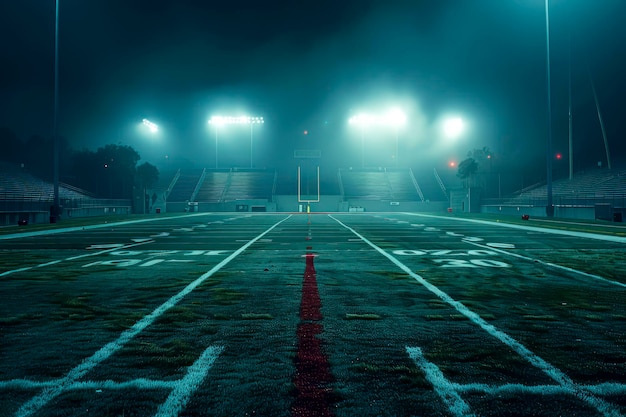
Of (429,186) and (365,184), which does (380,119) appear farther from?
(429,186)

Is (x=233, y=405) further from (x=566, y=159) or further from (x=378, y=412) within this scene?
(x=566, y=159)

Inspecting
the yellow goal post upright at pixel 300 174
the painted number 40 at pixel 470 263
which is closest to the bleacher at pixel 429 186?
the yellow goal post upright at pixel 300 174

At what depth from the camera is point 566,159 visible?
2157 inches

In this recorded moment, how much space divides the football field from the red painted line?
14mm

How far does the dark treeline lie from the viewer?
5747 cm

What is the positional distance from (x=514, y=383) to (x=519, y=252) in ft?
32.2

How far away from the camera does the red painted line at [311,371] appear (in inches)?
110

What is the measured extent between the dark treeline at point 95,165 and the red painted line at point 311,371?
54269 millimetres

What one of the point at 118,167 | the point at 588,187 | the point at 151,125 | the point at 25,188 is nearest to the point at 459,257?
the point at 588,187

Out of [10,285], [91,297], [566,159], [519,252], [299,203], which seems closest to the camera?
[91,297]

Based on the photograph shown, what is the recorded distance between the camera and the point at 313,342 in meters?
4.15

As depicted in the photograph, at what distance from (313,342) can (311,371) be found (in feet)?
2.44

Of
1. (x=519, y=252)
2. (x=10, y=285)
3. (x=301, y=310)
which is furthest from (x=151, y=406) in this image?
(x=519, y=252)

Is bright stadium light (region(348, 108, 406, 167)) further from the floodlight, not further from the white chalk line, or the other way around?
the white chalk line
